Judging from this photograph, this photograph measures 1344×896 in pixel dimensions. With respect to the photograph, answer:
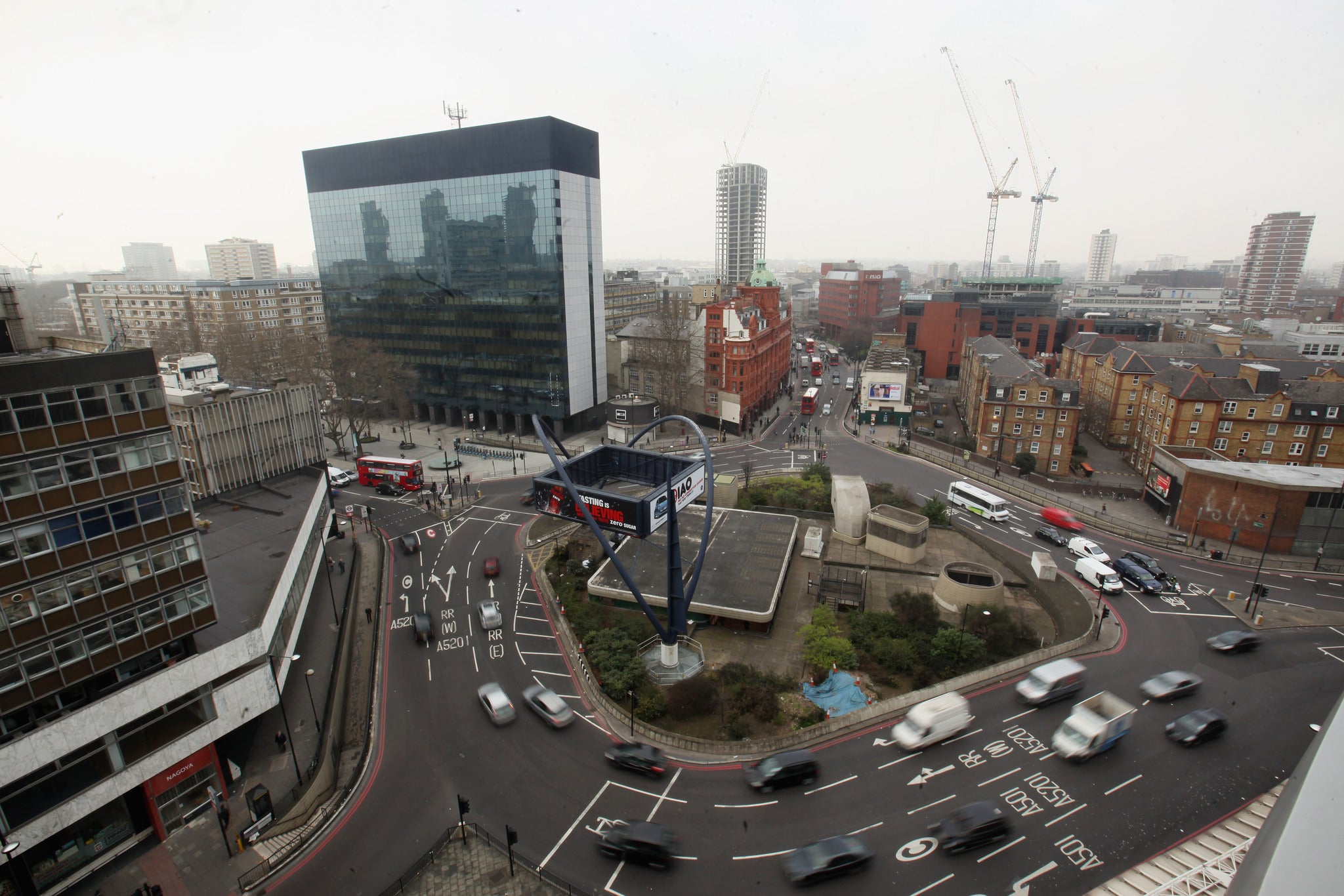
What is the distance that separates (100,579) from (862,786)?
27445mm

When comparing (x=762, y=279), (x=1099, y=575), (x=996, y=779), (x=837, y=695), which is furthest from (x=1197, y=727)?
(x=762, y=279)

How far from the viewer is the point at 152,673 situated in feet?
71.9

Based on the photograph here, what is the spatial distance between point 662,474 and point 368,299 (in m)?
60.9

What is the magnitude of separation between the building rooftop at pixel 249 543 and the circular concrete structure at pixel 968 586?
35.0 metres

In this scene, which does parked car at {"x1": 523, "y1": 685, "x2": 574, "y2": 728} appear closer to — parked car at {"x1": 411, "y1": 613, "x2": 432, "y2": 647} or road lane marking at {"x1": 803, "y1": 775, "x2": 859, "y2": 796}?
parked car at {"x1": 411, "y1": 613, "x2": 432, "y2": 647}

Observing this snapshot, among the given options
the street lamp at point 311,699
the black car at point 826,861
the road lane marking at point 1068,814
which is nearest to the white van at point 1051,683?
the road lane marking at point 1068,814

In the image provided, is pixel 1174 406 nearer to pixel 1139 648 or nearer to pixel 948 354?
pixel 1139 648

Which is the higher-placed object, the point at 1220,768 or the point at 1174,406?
the point at 1174,406

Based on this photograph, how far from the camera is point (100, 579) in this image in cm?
2014

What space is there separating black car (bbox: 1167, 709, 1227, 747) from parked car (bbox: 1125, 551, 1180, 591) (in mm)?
14810

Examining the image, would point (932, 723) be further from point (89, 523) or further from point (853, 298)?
point (853, 298)

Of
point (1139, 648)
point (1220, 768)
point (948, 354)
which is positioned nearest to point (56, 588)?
point (1220, 768)

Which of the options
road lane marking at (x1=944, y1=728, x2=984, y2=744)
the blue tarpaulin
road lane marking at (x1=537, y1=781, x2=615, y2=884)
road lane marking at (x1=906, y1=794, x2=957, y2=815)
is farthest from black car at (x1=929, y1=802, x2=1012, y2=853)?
road lane marking at (x1=537, y1=781, x2=615, y2=884)

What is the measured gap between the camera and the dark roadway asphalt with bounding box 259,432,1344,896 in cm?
1955
